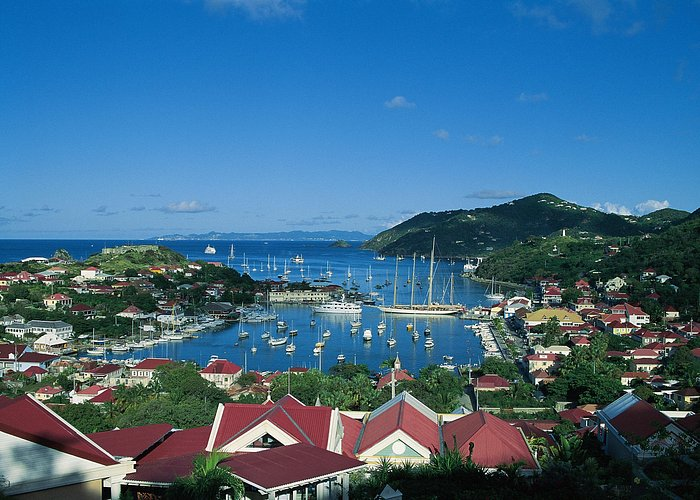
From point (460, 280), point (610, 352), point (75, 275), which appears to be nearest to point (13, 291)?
point (75, 275)

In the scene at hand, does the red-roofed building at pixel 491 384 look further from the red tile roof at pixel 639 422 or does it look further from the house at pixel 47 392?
the house at pixel 47 392

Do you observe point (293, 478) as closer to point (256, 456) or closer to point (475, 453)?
point (256, 456)

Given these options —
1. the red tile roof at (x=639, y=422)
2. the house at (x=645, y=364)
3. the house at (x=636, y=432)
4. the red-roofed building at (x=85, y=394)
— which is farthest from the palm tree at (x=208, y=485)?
the house at (x=645, y=364)

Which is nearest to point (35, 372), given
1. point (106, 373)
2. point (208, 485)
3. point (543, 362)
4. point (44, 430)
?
point (106, 373)

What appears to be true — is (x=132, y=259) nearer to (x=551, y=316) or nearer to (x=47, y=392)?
(x=551, y=316)

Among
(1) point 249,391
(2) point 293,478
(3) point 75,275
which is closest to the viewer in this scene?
(2) point 293,478

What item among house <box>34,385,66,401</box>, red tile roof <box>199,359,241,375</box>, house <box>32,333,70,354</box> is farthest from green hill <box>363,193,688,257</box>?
house <box>34,385,66,401</box>
